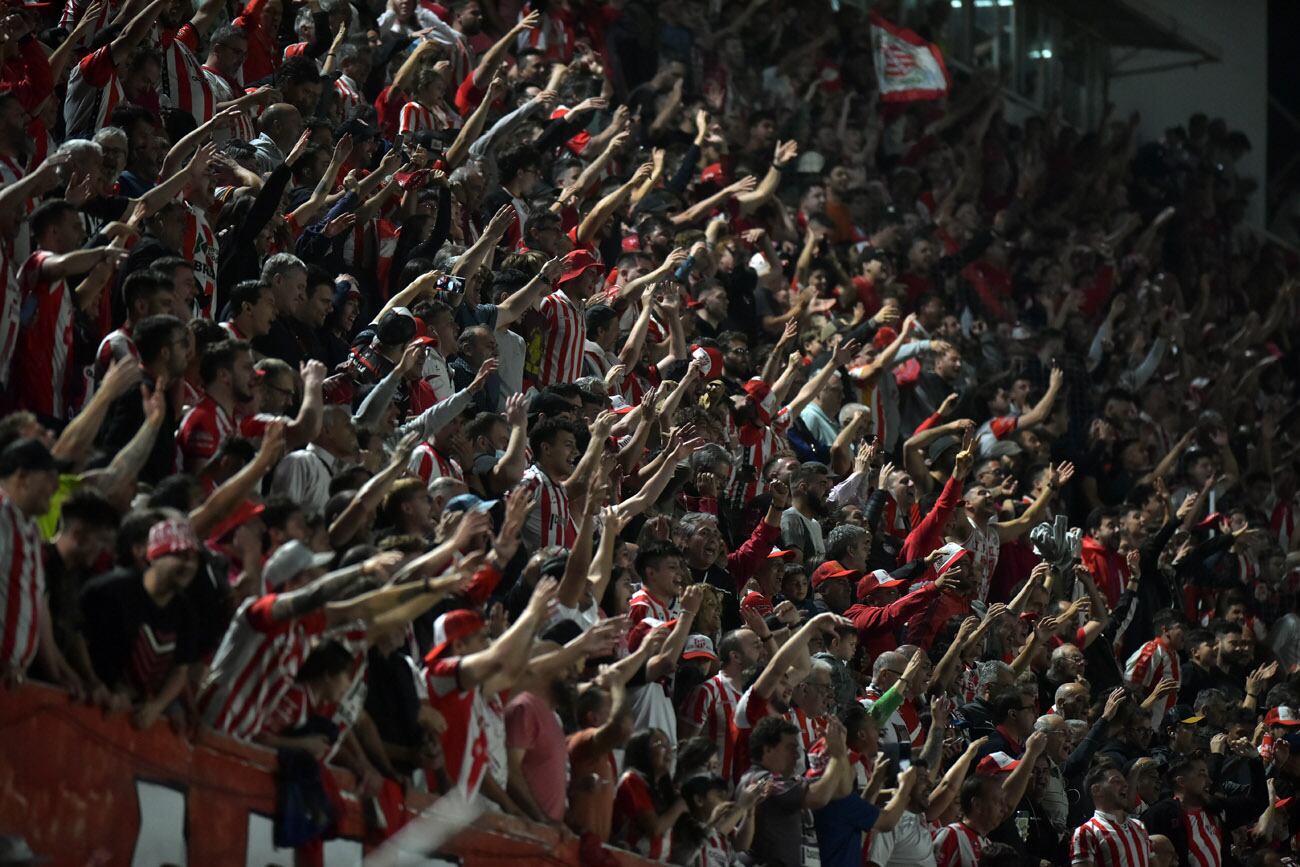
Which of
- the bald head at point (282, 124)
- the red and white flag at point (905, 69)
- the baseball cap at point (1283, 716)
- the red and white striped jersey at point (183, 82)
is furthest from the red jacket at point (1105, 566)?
the red and white flag at point (905, 69)

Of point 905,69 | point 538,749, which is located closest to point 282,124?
point 538,749

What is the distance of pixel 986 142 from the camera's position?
23547 millimetres

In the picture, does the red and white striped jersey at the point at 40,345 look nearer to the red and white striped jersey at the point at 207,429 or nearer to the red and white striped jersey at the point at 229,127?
the red and white striped jersey at the point at 207,429

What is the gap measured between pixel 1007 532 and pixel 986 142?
32.5 feet

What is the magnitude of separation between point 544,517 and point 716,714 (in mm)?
1256

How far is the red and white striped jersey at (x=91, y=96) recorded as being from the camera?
10984mm

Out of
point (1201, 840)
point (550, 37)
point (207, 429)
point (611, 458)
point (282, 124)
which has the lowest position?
point (1201, 840)

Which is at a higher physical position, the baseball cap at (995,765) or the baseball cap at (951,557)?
the baseball cap at (951,557)

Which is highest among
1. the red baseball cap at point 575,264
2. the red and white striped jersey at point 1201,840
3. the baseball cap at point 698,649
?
the red baseball cap at point 575,264

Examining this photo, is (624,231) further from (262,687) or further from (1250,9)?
(1250,9)

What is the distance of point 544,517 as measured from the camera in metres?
10.4

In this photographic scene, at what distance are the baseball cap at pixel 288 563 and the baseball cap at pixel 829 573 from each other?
5121 mm

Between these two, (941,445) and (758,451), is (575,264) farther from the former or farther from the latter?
(941,445)

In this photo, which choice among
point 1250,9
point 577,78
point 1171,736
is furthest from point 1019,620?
point 1250,9
